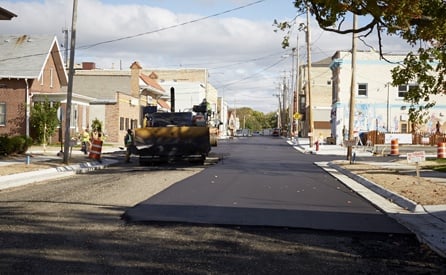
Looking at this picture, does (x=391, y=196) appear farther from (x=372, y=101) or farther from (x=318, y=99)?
(x=318, y=99)

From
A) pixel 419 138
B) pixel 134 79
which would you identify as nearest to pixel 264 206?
pixel 419 138

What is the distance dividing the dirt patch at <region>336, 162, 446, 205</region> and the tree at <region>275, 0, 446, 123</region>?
129 inches

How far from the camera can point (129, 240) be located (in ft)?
29.9

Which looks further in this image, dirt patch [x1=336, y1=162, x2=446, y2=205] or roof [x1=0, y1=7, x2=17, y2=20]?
roof [x1=0, y1=7, x2=17, y2=20]

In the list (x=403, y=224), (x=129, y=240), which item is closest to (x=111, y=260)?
(x=129, y=240)

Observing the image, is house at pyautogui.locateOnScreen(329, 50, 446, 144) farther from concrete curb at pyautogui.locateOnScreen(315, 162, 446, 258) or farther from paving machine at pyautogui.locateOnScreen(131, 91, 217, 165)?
concrete curb at pyautogui.locateOnScreen(315, 162, 446, 258)

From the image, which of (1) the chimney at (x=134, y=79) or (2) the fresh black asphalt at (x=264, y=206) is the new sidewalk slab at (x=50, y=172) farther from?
(1) the chimney at (x=134, y=79)

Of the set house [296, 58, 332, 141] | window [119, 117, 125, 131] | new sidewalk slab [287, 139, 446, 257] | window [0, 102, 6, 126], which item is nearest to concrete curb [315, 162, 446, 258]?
new sidewalk slab [287, 139, 446, 257]

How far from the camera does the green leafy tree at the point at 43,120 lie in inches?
1575

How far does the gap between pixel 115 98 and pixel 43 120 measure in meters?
12.4

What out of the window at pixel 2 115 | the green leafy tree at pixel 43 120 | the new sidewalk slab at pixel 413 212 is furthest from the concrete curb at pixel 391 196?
the window at pixel 2 115

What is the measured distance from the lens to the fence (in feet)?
171

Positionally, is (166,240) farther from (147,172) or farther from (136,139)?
(136,139)

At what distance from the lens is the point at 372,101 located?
192 ft
